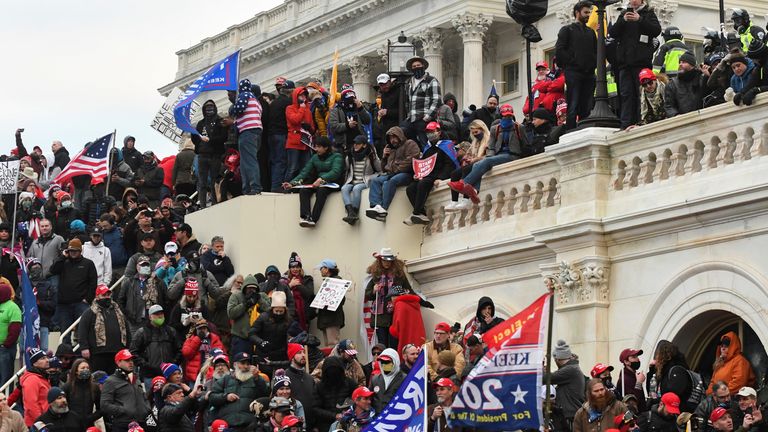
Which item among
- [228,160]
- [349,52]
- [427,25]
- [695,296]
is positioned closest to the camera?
[695,296]

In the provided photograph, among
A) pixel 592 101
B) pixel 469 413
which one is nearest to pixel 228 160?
pixel 592 101

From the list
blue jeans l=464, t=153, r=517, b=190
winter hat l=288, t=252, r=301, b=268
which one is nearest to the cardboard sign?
blue jeans l=464, t=153, r=517, b=190

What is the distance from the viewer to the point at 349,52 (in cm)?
8475

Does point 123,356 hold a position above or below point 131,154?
below

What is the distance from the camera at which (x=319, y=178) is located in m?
29.9

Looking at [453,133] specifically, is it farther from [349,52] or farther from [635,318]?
[349,52]

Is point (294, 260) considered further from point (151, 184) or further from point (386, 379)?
point (151, 184)

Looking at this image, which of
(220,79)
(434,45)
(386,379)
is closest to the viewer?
(386,379)

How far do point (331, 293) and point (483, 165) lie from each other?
9.43ft

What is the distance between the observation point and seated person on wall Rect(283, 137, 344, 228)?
29.8 m

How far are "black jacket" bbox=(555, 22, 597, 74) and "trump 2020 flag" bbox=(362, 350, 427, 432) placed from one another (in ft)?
21.7

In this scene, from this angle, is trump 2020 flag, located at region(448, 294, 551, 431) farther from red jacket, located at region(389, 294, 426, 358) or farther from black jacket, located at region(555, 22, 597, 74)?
black jacket, located at region(555, 22, 597, 74)

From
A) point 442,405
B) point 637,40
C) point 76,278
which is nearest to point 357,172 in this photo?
point 76,278

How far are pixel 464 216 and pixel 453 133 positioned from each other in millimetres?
2053
